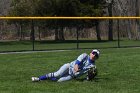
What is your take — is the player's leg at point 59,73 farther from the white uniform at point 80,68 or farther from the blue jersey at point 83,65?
the blue jersey at point 83,65

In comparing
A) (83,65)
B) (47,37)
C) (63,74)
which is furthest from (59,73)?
(47,37)

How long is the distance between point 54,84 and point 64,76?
25.1 inches

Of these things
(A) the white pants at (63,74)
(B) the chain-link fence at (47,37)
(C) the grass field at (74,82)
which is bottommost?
(C) the grass field at (74,82)

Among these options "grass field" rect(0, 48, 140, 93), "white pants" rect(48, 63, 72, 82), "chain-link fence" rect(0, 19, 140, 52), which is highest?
"chain-link fence" rect(0, 19, 140, 52)

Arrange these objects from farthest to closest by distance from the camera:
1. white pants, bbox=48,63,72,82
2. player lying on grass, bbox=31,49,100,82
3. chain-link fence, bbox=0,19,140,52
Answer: chain-link fence, bbox=0,19,140,52 → white pants, bbox=48,63,72,82 → player lying on grass, bbox=31,49,100,82

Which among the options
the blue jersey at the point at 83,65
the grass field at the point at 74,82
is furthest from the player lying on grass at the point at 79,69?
the grass field at the point at 74,82

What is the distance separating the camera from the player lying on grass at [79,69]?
34.1 ft

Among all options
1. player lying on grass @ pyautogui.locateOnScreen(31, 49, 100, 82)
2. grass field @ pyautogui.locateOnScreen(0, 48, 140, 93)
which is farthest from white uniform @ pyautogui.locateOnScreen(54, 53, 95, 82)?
grass field @ pyautogui.locateOnScreen(0, 48, 140, 93)

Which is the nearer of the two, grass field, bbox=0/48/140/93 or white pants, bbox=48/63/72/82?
grass field, bbox=0/48/140/93

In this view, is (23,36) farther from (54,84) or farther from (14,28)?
(54,84)

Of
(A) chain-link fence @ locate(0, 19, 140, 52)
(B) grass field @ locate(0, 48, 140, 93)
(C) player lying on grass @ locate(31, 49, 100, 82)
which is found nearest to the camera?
(B) grass field @ locate(0, 48, 140, 93)

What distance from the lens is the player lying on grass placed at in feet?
34.1

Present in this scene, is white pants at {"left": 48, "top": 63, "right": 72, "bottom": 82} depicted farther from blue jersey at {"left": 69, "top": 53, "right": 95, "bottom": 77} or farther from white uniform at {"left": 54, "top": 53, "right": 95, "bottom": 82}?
blue jersey at {"left": 69, "top": 53, "right": 95, "bottom": 77}

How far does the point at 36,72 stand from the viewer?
12.8m
